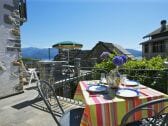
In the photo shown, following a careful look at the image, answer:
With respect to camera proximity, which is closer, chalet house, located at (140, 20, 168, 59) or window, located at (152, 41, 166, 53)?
chalet house, located at (140, 20, 168, 59)

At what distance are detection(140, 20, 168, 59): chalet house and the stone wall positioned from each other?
15.4 m

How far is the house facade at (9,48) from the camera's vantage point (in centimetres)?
441

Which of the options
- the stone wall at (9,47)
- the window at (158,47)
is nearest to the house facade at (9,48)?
the stone wall at (9,47)

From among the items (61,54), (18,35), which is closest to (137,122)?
(18,35)

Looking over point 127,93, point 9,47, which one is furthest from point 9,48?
point 127,93

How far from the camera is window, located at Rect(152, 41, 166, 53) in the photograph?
18156mm

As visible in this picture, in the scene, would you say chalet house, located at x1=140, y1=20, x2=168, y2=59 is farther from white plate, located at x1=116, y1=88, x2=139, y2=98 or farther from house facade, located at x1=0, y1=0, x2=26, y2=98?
white plate, located at x1=116, y1=88, x2=139, y2=98

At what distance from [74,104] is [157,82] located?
2218mm

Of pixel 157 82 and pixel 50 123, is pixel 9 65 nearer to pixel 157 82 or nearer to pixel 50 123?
pixel 50 123

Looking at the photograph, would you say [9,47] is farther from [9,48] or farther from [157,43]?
[157,43]

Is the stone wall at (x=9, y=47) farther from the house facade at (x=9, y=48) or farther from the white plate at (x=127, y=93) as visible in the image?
the white plate at (x=127, y=93)

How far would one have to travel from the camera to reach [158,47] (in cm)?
1892

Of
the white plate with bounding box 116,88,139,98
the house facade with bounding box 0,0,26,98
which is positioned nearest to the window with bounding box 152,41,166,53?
the house facade with bounding box 0,0,26,98

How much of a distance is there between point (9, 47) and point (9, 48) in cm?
3
